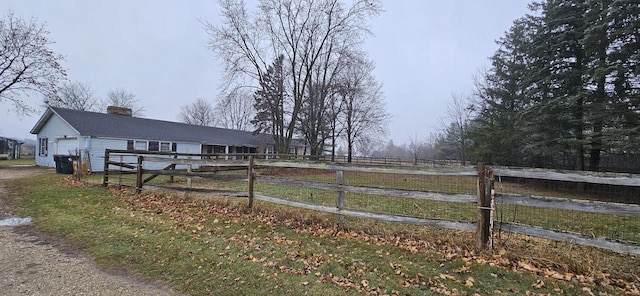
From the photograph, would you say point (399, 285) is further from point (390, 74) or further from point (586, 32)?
point (390, 74)

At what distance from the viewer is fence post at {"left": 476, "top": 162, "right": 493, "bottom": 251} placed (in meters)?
4.04

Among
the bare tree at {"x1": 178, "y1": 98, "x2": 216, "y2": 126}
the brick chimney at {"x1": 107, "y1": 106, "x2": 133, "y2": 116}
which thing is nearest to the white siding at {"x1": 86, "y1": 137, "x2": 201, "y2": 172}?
the brick chimney at {"x1": 107, "y1": 106, "x2": 133, "y2": 116}

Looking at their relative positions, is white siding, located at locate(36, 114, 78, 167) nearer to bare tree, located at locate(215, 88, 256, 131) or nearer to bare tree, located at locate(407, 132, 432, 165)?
bare tree, located at locate(215, 88, 256, 131)

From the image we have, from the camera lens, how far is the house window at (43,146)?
71.6ft

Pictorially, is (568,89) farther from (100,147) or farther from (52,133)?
(52,133)

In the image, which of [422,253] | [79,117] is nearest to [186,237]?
[422,253]

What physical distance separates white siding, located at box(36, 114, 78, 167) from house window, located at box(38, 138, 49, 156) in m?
0.23

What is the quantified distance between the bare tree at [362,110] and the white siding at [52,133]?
2460cm

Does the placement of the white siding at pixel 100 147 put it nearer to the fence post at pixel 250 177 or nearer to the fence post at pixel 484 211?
the fence post at pixel 250 177

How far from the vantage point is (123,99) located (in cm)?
5575

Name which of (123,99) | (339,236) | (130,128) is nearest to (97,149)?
(130,128)

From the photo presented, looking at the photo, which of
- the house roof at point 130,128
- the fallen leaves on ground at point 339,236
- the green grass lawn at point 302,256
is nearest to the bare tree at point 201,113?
the house roof at point 130,128

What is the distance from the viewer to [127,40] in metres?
23.3

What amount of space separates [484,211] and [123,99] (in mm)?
66170
